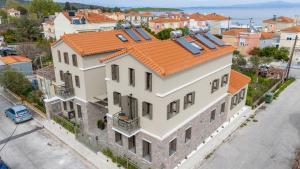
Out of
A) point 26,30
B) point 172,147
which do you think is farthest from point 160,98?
point 26,30

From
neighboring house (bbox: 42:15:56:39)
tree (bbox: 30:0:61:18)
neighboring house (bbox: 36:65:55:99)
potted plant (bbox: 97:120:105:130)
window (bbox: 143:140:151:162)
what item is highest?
tree (bbox: 30:0:61:18)

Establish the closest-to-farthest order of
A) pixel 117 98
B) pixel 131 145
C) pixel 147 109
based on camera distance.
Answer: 1. pixel 147 109
2. pixel 117 98
3. pixel 131 145

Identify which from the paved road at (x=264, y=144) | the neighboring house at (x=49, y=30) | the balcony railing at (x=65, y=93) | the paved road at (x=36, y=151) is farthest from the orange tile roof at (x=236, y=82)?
the neighboring house at (x=49, y=30)

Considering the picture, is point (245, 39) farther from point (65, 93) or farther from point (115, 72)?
point (115, 72)

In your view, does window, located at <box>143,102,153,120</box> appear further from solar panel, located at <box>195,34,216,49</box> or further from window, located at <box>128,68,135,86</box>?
solar panel, located at <box>195,34,216,49</box>

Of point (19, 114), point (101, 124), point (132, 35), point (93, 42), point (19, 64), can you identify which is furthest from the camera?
point (19, 64)

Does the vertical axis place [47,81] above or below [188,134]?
above

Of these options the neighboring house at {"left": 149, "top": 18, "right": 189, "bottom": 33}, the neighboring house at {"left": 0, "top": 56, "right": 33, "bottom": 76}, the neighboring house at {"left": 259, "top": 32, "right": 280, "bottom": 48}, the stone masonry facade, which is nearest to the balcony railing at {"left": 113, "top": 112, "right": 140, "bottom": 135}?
the stone masonry facade
